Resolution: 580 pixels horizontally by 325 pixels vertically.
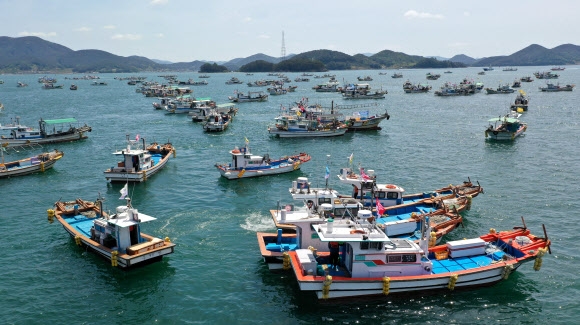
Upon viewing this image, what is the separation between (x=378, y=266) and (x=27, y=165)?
5292 cm

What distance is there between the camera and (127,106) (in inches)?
5738

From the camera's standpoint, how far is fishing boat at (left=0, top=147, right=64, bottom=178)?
56384 mm

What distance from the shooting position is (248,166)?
186 ft

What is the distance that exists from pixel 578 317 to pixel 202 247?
25935 millimetres

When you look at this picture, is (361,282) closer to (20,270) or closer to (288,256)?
(288,256)

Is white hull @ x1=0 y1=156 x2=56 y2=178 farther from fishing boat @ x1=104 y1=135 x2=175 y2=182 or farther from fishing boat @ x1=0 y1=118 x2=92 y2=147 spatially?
fishing boat @ x1=0 y1=118 x2=92 y2=147

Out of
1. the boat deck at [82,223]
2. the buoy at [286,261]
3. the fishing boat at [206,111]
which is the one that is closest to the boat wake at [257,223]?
the buoy at [286,261]

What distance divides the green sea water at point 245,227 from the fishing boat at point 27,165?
2.91 ft

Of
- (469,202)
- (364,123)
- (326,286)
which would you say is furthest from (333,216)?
(364,123)

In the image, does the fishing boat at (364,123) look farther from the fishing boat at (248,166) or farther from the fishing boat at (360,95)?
the fishing boat at (360,95)

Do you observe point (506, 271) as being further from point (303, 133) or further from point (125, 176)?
point (303, 133)

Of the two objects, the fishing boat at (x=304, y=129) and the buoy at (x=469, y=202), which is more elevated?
the fishing boat at (x=304, y=129)

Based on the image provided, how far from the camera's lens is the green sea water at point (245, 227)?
26953mm

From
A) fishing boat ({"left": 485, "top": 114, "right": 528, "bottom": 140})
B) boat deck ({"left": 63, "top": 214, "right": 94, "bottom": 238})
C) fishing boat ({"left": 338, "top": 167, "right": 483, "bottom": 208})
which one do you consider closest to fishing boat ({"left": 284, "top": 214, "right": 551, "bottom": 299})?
fishing boat ({"left": 338, "top": 167, "right": 483, "bottom": 208})
